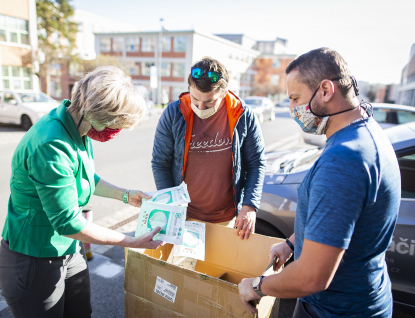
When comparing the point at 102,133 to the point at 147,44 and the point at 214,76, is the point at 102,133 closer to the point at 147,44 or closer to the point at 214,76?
the point at 214,76

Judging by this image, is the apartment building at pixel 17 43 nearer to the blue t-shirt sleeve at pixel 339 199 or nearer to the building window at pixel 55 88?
the building window at pixel 55 88

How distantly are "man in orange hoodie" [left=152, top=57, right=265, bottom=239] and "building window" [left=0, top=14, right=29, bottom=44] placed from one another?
24.4 metres

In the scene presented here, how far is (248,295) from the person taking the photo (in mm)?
1287

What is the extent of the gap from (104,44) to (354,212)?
51066 mm

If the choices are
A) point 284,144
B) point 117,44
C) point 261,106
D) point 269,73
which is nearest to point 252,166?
point 284,144

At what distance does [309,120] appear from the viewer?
1.36 meters

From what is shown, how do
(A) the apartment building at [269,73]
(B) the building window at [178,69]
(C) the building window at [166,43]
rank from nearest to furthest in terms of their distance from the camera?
(B) the building window at [178,69] → (C) the building window at [166,43] → (A) the apartment building at [269,73]

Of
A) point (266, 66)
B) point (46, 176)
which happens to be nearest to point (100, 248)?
point (46, 176)

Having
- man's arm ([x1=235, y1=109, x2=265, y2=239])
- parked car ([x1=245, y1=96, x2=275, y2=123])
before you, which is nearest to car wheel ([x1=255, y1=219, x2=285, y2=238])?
man's arm ([x1=235, y1=109, x2=265, y2=239])

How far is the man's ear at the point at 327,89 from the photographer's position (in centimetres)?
120

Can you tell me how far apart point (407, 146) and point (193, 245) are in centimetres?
195

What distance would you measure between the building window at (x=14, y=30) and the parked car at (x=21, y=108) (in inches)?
463

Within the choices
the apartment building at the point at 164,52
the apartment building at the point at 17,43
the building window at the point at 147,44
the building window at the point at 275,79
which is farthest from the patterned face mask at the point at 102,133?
the building window at the point at 275,79

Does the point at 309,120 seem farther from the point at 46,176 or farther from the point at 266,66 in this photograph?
the point at 266,66
